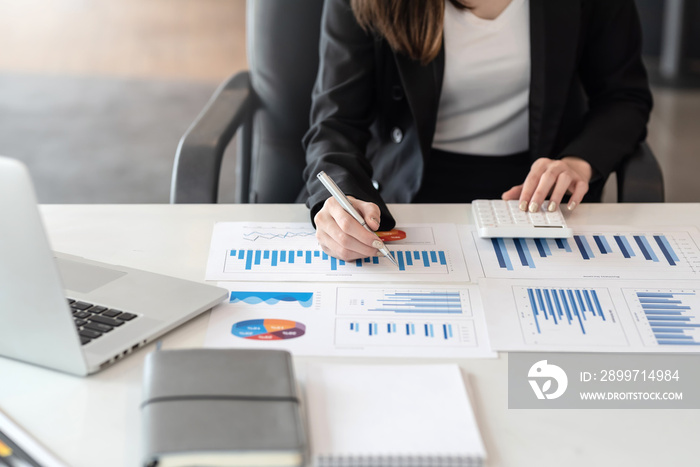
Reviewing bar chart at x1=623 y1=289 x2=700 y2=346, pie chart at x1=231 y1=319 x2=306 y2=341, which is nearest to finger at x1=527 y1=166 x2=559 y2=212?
bar chart at x1=623 y1=289 x2=700 y2=346

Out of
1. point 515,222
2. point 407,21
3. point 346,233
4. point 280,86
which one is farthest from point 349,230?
point 280,86

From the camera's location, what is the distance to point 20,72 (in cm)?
388

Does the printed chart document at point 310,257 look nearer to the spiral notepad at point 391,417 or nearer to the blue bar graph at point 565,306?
the blue bar graph at point 565,306

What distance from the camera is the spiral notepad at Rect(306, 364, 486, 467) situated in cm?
59

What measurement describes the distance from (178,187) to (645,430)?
804 millimetres

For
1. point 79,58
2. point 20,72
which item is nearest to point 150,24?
point 79,58

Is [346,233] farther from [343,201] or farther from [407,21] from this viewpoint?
[407,21]

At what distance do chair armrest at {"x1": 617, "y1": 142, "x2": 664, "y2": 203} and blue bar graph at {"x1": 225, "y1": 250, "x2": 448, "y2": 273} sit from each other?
42 centimetres

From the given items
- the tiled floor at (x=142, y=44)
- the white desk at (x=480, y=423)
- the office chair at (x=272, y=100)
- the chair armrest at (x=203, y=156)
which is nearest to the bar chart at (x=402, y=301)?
the white desk at (x=480, y=423)

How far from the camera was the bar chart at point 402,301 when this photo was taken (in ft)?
2.70

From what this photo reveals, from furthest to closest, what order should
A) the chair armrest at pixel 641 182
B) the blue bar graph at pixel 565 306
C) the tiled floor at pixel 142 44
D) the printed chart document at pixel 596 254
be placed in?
1. the tiled floor at pixel 142 44
2. the chair armrest at pixel 641 182
3. the printed chart document at pixel 596 254
4. the blue bar graph at pixel 565 306

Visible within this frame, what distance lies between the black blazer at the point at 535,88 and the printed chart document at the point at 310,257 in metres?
0.24
